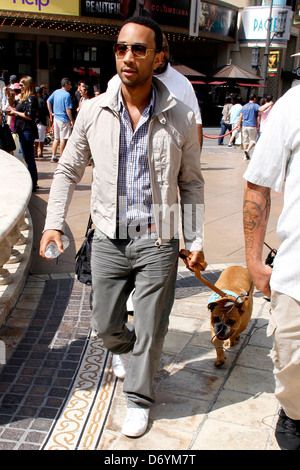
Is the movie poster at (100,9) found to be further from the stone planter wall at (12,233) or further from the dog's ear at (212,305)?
the dog's ear at (212,305)

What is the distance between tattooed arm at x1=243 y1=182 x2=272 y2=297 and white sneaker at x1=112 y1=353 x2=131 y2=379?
1.35m

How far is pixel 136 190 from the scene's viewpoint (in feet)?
9.18

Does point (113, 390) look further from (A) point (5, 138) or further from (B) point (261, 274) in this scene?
(A) point (5, 138)

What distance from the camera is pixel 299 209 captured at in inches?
86.0

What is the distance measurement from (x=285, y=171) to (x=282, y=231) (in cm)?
27

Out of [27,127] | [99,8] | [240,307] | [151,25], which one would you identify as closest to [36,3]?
[99,8]

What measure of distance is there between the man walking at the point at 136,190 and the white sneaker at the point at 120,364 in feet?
1.68

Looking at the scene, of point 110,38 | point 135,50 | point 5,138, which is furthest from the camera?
point 110,38

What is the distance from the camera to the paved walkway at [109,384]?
285cm

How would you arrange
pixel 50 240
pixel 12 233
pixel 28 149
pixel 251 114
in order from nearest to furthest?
pixel 50 240 → pixel 12 233 → pixel 28 149 → pixel 251 114

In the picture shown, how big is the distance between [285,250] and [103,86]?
25.7m

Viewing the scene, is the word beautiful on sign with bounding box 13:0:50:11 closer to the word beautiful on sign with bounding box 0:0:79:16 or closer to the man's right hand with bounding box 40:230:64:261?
the word beautiful on sign with bounding box 0:0:79:16

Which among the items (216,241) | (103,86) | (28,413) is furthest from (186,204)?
(103,86)
